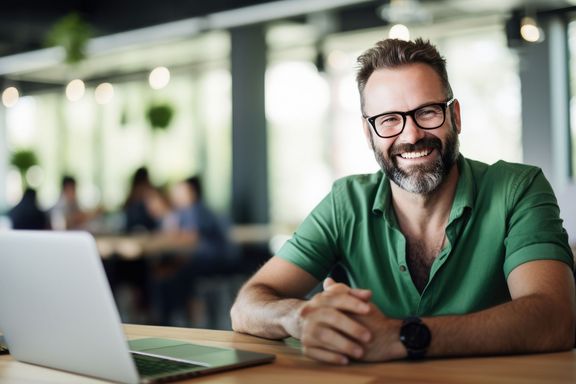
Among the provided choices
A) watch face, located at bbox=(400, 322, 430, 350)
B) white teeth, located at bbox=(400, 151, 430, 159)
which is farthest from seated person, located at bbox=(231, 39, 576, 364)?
watch face, located at bbox=(400, 322, 430, 350)

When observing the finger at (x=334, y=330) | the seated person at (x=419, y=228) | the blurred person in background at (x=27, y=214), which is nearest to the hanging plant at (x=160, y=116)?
the blurred person in background at (x=27, y=214)

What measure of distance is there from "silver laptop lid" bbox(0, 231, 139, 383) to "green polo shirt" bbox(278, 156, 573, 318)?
2.85ft

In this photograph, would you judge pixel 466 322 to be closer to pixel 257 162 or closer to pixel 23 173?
pixel 257 162

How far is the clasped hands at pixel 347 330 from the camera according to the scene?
145 cm

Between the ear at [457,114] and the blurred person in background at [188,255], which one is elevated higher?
the ear at [457,114]

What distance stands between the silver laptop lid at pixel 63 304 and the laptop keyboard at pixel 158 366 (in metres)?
0.08

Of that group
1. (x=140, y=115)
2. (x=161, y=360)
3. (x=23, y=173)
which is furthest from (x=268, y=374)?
(x=23, y=173)

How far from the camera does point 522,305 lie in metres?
1.62

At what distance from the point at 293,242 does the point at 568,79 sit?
20.8ft

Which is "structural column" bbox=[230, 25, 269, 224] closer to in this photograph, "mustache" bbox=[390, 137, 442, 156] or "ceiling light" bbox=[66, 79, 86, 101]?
"ceiling light" bbox=[66, 79, 86, 101]

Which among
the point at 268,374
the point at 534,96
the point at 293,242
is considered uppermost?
the point at 534,96

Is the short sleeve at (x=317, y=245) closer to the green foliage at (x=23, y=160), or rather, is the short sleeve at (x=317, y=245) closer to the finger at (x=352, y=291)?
the finger at (x=352, y=291)

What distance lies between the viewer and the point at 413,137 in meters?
2.00

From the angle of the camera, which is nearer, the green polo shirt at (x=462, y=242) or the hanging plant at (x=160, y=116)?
the green polo shirt at (x=462, y=242)
